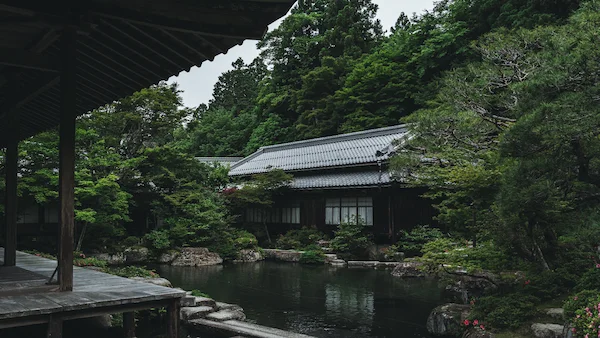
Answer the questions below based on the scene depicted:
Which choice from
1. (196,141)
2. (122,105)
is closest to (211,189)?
(122,105)

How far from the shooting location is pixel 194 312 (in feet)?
25.9

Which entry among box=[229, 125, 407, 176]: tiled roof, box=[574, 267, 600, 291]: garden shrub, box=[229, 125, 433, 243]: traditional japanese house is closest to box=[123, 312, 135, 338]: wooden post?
box=[574, 267, 600, 291]: garden shrub

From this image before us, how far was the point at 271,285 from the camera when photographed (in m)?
12.1

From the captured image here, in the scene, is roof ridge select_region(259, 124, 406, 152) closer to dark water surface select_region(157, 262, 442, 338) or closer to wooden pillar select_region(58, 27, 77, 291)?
dark water surface select_region(157, 262, 442, 338)

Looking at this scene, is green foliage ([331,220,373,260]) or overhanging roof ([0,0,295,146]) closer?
overhanging roof ([0,0,295,146])

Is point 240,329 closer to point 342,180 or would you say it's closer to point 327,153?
point 342,180

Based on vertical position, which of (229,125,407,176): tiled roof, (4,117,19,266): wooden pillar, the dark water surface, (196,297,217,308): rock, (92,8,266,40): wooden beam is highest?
(229,125,407,176): tiled roof

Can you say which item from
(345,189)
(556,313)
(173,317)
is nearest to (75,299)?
(173,317)

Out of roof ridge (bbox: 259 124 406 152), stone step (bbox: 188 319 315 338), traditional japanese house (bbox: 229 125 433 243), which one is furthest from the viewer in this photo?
roof ridge (bbox: 259 124 406 152)

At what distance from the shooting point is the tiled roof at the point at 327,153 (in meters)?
19.8

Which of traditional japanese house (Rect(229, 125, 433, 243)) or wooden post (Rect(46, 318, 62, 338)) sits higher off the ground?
traditional japanese house (Rect(229, 125, 433, 243))

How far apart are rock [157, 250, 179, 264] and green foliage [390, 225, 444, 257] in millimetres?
7335

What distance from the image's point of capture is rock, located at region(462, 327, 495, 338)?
630cm

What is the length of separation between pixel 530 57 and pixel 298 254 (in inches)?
451
